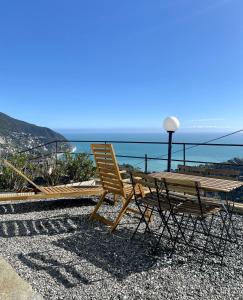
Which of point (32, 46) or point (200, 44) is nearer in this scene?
point (200, 44)

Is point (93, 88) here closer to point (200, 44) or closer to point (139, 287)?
point (200, 44)

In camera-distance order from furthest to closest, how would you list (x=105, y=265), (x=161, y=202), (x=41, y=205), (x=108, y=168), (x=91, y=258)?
(x=41, y=205) < (x=108, y=168) < (x=161, y=202) < (x=91, y=258) < (x=105, y=265)

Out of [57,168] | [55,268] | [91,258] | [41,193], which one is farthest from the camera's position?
[57,168]

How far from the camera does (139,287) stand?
2398 millimetres

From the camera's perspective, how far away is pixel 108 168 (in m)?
4.12

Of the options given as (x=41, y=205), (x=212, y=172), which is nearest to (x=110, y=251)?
(x=212, y=172)

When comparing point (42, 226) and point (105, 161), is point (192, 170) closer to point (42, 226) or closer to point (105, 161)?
point (105, 161)

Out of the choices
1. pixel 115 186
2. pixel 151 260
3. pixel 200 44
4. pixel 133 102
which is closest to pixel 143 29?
pixel 200 44

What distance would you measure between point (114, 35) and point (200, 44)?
4651mm

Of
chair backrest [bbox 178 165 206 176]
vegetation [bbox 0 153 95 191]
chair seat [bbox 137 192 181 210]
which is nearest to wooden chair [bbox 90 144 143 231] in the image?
chair seat [bbox 137 192 181 210]

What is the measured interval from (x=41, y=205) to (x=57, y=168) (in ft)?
6.47

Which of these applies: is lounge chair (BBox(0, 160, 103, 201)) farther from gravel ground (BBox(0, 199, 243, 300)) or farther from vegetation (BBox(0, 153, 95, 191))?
vegetation (BBox(0, 153, 95, 191))

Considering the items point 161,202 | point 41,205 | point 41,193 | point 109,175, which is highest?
point 109,175

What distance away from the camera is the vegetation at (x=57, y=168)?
22.9ft
